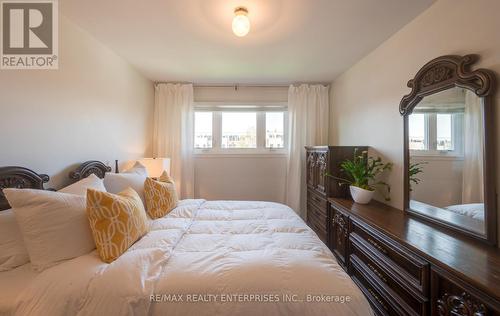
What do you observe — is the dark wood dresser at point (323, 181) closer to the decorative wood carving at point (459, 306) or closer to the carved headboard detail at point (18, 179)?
the decorative wood carving at point (459, 306)

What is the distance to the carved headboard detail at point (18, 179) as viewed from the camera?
51.9 inches

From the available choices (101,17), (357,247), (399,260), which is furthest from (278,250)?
(101,17)

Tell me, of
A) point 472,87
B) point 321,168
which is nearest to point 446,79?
point 472,87

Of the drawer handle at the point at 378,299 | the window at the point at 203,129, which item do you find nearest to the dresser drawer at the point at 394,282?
the drawer handle at the point at 378,299

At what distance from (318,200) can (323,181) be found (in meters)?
0.34

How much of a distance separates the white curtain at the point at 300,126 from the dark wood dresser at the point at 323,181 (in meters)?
0.25

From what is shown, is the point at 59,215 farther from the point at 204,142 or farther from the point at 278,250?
the point at 204,142

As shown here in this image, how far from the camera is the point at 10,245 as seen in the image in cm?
114

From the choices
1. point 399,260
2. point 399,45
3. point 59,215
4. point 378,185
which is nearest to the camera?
point 59,215

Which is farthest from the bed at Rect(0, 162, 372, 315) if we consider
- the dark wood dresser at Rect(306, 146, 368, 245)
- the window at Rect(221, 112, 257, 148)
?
the window at Rect(221, 112, 257, 148)

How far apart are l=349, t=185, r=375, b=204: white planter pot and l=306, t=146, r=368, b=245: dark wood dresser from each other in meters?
0.27

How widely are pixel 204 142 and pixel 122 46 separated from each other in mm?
1710

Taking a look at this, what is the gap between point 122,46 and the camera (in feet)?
7.49

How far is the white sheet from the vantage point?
94 centimetres
